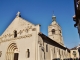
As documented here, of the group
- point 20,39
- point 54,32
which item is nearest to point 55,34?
point 54,32

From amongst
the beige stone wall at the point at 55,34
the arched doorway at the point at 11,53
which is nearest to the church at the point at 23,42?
the arched doorway at the point at 11,53

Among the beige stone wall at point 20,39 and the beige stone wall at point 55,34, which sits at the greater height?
the beige stone wall at point 55,34

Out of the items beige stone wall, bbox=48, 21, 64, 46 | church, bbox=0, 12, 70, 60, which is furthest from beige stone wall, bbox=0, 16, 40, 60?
beige stone wall, bbox=48, 21, 64, 46

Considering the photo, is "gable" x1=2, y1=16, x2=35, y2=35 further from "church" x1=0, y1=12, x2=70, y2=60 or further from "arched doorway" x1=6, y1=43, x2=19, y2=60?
"arched doorway" x1=6, y1=43, x2=19, y2=60

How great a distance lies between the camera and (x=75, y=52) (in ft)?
145

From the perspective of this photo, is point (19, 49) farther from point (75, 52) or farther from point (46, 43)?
point (75, 52)

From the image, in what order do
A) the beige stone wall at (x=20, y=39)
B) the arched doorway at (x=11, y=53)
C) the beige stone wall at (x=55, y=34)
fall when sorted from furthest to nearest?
1. the beige stone wall at (x=55, y=34)
2. the arched doorway at (x=11, y=53)
3. the beige stone wall at (x=20, y=39)

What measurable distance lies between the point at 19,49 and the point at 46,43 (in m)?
5.10

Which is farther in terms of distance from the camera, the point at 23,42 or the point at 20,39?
the point at 20,39

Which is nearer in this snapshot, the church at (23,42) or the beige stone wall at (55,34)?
the church at (23,42)

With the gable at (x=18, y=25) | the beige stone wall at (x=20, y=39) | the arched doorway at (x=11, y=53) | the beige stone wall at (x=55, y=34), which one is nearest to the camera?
the beige stone wall at (x=20, y=39)

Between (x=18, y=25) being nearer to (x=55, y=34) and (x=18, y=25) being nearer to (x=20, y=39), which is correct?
(x=20, y=39)

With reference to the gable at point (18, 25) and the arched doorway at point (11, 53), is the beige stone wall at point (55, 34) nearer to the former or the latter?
the gable at point (18, 25)

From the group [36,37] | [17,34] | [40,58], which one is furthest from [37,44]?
[17,34]
